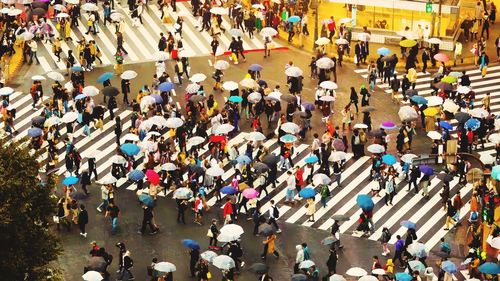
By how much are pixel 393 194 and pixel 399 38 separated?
53.6ft

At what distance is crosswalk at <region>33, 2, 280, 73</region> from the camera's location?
6944cm

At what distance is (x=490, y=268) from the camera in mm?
49844

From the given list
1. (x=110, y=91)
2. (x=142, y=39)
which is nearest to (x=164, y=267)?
(x=110, y=91)

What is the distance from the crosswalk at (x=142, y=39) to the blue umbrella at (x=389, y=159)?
15.8 metres

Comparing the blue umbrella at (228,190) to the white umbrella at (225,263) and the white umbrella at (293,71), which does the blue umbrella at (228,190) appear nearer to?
the white umbrella at (225,263)

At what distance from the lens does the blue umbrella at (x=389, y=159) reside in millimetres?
56562

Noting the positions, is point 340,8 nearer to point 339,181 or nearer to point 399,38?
point 399,38

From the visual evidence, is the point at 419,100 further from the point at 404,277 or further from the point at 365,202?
the point at 404,277

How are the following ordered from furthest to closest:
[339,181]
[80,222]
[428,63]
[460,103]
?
[428,63] < [460,103] < [339,181] < [80,222]

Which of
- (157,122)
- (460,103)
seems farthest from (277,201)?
(460,103)

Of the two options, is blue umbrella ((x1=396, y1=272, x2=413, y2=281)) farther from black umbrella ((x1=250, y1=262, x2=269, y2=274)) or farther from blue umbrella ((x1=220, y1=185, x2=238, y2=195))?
blue umbrella ((x1=220, y1=185, x2=238, y2=195))

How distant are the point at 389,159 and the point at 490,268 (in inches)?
330

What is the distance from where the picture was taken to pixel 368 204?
177 ft

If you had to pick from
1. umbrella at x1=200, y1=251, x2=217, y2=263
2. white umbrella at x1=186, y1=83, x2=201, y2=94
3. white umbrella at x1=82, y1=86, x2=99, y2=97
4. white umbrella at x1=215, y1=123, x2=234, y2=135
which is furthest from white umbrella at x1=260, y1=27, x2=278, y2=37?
umbrella at x1=200, y1=251, x2=217, y2=263
